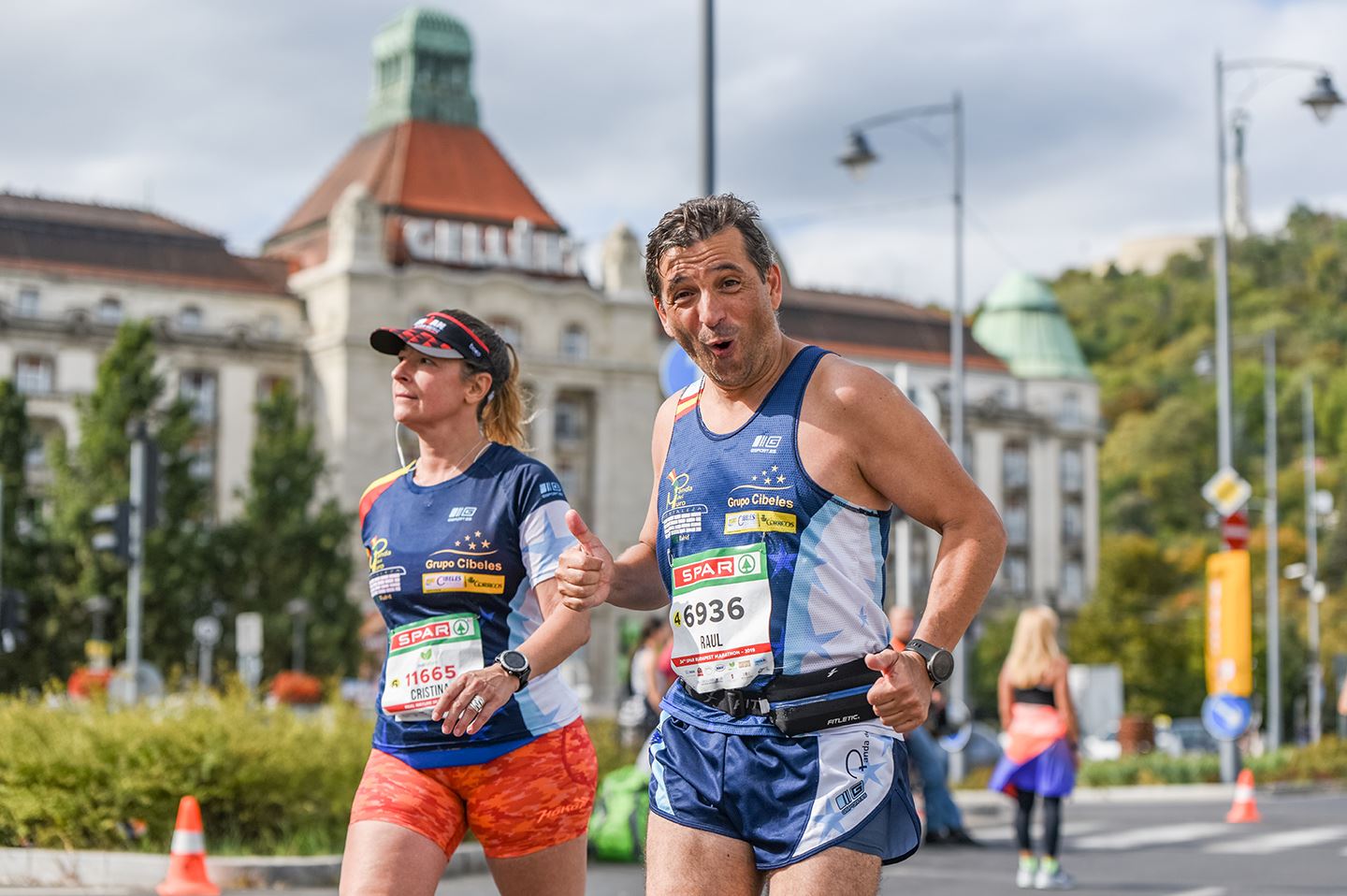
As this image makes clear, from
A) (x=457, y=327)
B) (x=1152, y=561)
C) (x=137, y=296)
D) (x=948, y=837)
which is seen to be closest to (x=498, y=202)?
(x=137, y=296)

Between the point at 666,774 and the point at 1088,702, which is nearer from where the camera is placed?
the point at 666,774

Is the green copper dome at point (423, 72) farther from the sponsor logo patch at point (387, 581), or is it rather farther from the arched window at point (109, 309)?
the sponsor logo patch at point (387, 581)

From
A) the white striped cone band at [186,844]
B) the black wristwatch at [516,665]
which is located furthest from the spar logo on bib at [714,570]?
the white striped cone band at [186,844]

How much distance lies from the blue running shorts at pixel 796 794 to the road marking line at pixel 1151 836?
45.3ft

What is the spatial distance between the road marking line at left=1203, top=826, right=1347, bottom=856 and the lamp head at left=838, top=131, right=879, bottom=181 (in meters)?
12.5

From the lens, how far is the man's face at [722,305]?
4.45m

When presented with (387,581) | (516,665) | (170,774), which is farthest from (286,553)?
(516,665)

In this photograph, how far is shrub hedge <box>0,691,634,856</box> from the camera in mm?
12016

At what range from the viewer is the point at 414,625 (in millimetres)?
5645

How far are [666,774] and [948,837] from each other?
1381cm

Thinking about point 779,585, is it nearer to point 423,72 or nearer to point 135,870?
point 135,870

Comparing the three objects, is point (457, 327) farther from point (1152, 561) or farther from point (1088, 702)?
point (1152, 561)

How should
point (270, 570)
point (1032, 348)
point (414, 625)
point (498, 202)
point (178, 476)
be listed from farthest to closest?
point (1032, 348) < point (498, 202) < point (270, 570) < point (178, 476) < point (414, 625)

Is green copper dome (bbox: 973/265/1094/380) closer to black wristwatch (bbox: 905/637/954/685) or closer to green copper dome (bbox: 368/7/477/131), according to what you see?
green copper dome (bbox: 368/7/477/131)
